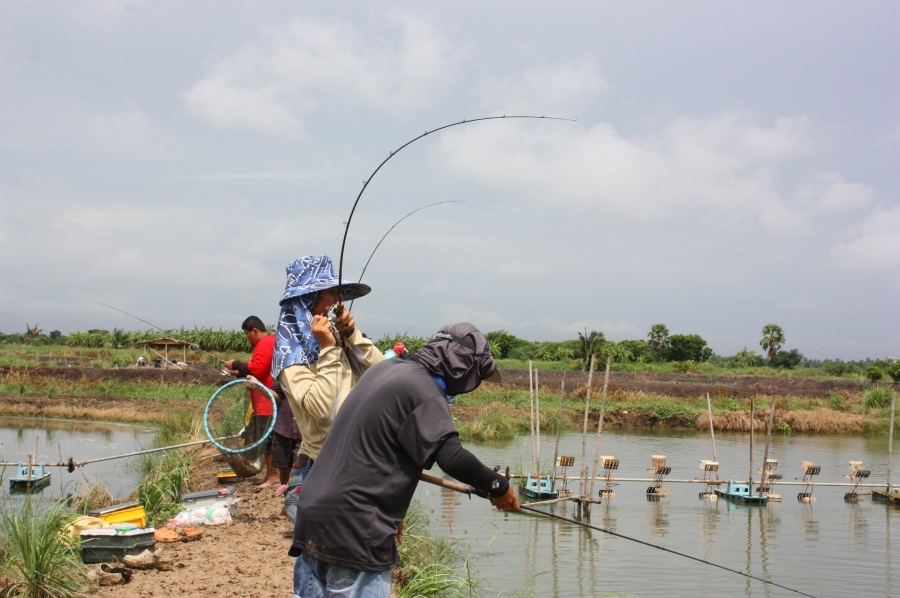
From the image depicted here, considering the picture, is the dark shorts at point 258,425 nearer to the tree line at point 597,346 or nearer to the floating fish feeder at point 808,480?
the floating fish feeder at point 808,480

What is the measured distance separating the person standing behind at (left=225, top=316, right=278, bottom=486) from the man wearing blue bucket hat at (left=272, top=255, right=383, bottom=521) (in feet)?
4.95

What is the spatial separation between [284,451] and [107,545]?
1.24 m

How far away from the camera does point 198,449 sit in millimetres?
9516

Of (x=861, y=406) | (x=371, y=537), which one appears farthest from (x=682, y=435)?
(x=371, y=537)

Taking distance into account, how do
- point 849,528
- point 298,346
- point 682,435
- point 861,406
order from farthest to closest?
point 861,406, point 682,435, point 849,528, point 298,346

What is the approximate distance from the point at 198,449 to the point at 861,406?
22.0 metres

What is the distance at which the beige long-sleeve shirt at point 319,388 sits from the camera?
2.87m

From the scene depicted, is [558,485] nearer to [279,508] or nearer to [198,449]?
[198,449]

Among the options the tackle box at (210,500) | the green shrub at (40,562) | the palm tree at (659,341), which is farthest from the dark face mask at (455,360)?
the palm tree at (659,341)

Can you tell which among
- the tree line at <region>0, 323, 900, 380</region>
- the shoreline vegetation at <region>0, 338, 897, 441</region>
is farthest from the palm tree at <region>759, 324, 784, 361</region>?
the shoreline vegetation at <region>0, 338, 897, 441</region>

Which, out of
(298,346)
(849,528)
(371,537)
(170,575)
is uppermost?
(298,346)

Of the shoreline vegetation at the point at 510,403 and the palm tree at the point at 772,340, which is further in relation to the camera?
the palm tree at the point at 772,340

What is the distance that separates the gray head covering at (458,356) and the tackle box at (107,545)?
2640mm

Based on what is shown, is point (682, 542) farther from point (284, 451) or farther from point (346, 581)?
point (346, 581)
